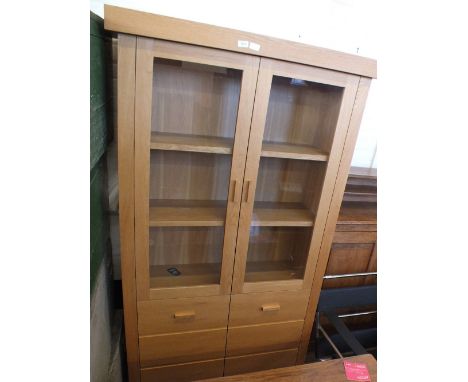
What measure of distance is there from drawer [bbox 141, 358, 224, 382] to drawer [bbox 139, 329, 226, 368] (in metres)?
0.03

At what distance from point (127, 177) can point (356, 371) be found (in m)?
1.08

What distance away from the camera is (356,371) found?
95cm

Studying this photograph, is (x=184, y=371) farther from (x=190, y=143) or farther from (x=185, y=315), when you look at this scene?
(x=190, y=143)

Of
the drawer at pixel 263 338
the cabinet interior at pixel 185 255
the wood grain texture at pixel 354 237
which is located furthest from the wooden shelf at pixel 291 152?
the drawer at pixel 263 338

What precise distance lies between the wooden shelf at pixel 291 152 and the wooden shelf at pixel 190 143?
16 cm

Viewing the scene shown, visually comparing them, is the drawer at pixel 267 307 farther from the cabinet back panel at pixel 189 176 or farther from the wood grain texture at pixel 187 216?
the cabinet back panel at pixel 189 176

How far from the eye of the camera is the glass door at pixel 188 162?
2.90 ft

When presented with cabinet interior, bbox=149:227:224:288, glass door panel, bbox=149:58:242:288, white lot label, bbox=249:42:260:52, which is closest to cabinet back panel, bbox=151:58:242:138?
glass door panel, bbox=149:58:242:288

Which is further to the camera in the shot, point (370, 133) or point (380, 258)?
point (370, 133)

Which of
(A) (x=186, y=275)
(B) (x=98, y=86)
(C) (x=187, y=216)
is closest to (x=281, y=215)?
(C) (x=187, y=216)
